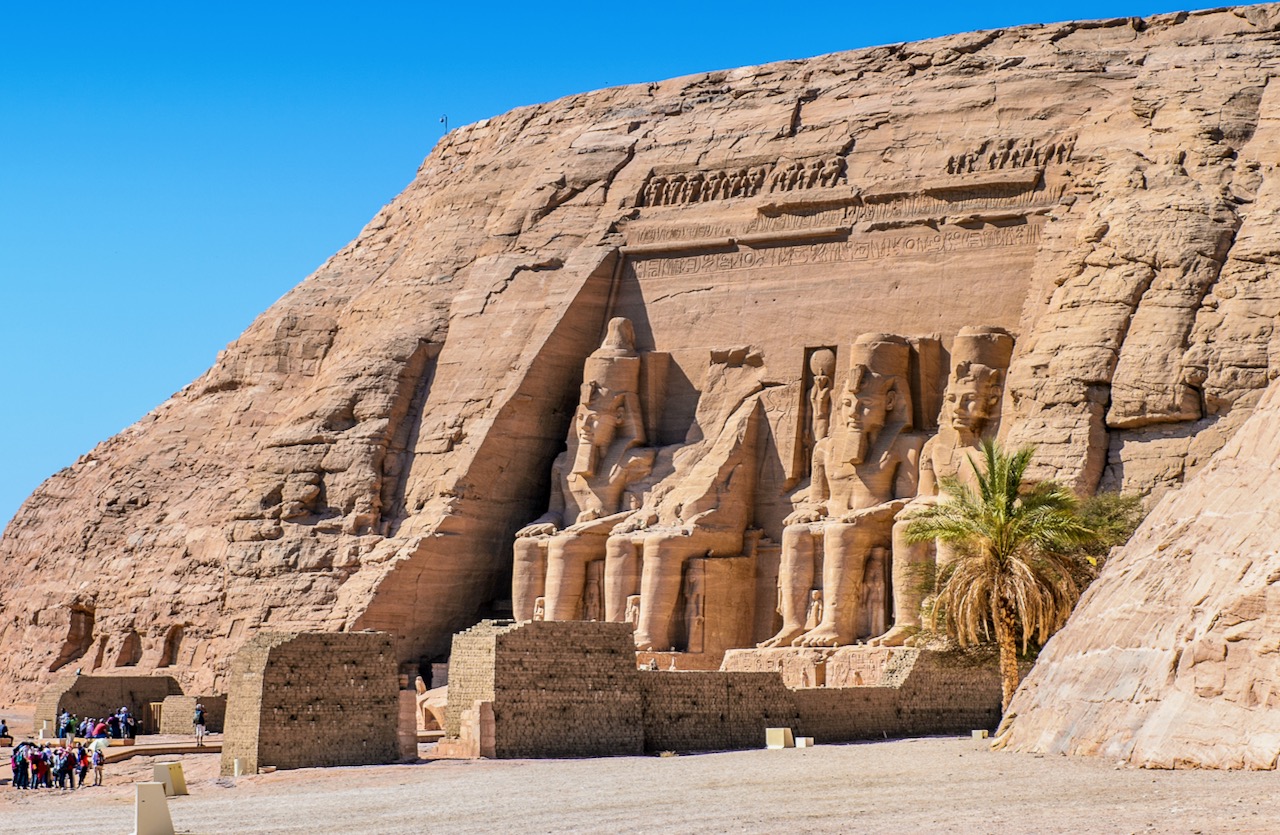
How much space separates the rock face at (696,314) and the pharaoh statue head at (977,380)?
0.34 meters

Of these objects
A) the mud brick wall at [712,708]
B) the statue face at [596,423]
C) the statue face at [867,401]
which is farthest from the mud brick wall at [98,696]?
the statue face at [867,401]

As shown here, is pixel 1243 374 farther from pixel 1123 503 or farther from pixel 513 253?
pixel 513 253

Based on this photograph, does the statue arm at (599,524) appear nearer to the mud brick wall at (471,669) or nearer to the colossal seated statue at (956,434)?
the colossal seated statue at (956,434)

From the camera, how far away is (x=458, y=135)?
118 ft

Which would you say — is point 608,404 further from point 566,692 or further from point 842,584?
point 566,692

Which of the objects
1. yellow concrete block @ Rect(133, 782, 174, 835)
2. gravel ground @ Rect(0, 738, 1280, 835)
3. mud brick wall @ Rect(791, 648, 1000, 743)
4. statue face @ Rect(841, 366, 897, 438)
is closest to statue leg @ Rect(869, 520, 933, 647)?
mud brick wall @ Rect(791, 648, 1000, 743)

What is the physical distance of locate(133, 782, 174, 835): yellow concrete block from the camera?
13.5 meters

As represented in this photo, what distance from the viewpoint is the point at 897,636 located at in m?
24.1

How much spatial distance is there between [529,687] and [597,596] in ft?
24.0

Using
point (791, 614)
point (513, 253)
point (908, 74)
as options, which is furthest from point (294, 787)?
point (908, 74)

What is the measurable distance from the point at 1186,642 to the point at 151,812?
24.4 feet

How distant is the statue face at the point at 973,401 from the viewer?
2550cm

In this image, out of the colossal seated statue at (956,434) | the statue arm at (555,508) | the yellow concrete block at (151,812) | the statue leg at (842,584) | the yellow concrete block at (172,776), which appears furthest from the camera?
the statue arm at (555,508)

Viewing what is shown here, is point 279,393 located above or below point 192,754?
above
